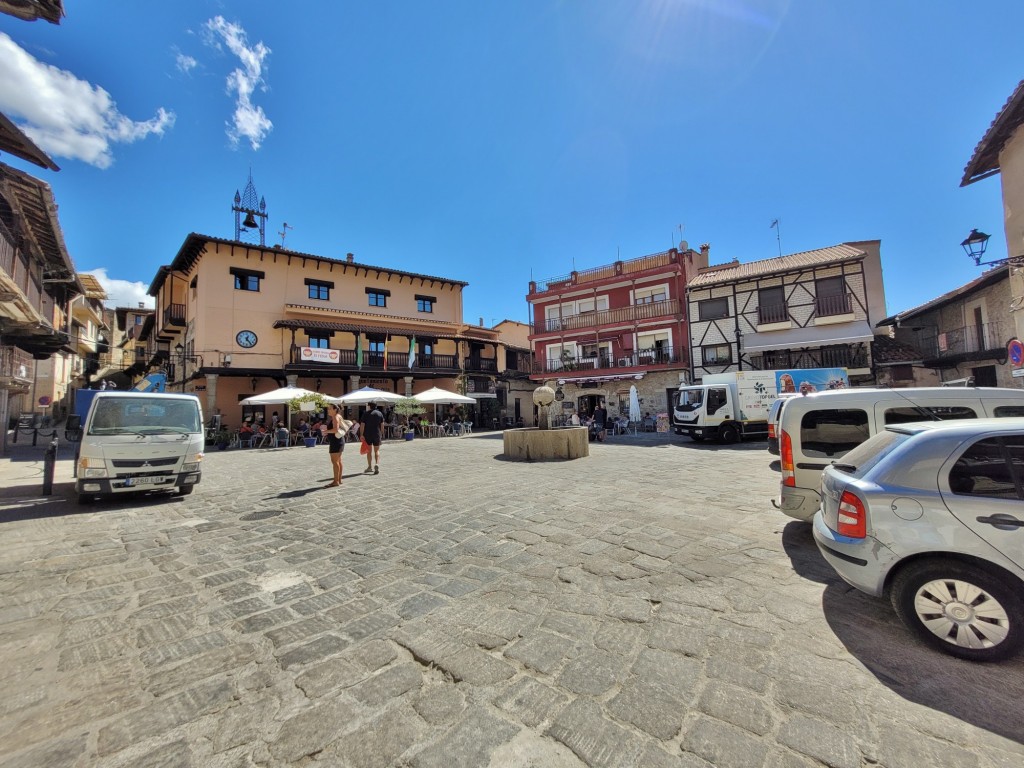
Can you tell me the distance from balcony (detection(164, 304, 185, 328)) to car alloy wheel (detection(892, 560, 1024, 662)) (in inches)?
1292

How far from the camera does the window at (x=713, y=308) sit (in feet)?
80.0

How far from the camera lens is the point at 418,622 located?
3025 mm

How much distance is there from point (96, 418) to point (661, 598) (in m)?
8.98

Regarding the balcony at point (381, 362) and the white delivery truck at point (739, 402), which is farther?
the balcony at point (381, 362)

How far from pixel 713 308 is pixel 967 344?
1053cm

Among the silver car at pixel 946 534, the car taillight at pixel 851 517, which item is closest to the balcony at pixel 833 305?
the silver car at pixel 946 534

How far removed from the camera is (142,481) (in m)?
6.97

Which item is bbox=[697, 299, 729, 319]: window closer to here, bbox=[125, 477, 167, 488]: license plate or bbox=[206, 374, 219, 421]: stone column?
bbox=[125, 477, 167, 488]: license plate

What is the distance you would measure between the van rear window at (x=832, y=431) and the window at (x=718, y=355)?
2080cm

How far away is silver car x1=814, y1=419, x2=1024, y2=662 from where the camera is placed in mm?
2420

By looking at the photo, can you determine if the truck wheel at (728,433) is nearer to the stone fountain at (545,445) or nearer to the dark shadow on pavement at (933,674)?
the stone fountain at (545,445)

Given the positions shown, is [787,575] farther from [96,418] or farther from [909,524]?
[96,418]

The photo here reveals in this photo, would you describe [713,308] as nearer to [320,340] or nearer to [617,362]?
[617,362]

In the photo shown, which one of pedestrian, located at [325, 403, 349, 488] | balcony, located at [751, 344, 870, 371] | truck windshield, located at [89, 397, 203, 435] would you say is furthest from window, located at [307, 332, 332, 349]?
balcony, located at [751, 344, 870, 371]
